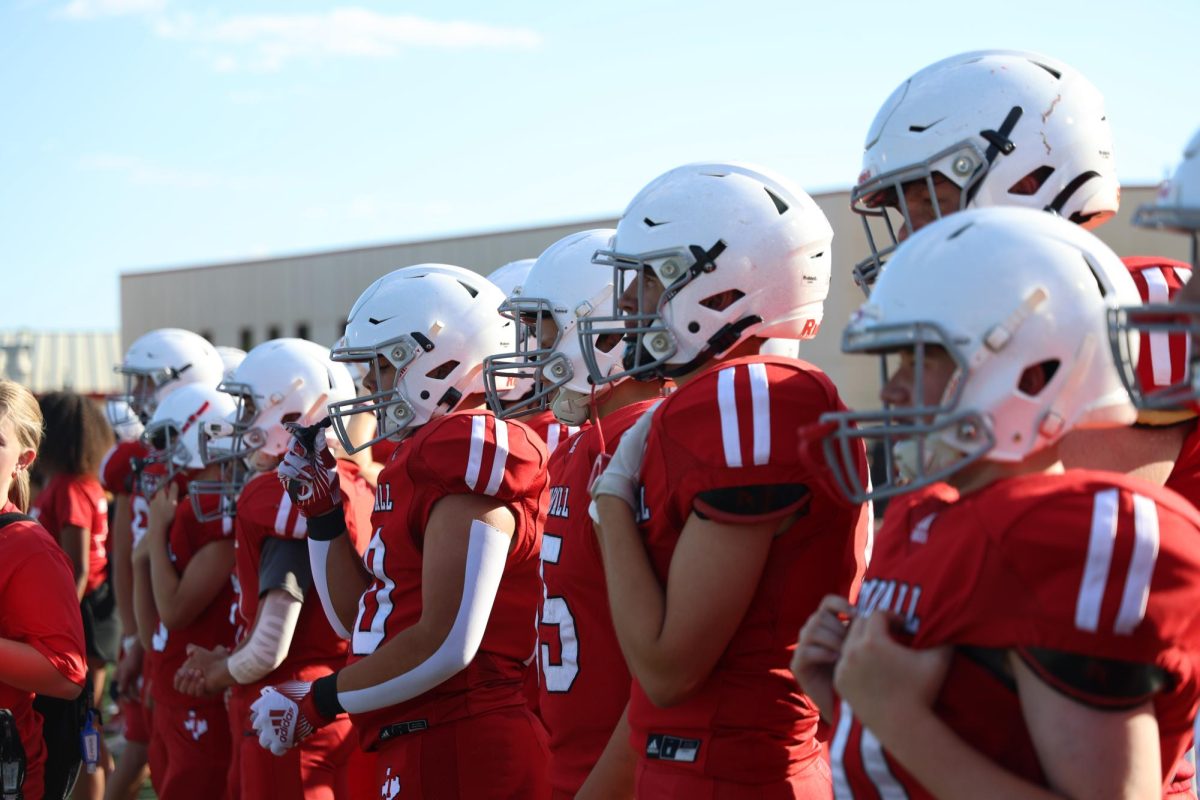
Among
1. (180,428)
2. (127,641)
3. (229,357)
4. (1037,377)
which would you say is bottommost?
(127,641)

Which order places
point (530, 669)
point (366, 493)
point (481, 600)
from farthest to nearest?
point (366, 493), point (530, 669), point (481, 600)

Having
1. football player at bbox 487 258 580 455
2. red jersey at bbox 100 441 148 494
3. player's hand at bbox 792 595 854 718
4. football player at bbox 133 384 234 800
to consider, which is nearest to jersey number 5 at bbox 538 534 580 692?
football player at bbox 487 258 580 455

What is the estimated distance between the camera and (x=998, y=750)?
186 centimetres

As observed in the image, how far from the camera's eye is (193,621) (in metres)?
5.62

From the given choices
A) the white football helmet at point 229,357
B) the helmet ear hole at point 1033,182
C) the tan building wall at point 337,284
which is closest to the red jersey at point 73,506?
the white football helmet at point 229,357

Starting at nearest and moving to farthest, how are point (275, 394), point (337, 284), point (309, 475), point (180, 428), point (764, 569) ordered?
point (764, 569) → point (309, 475) → point (275, 394) → point (180, 428) → point (337, 284)

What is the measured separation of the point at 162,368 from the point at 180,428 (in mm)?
1483

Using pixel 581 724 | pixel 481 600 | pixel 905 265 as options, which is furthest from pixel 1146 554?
pixel 481 600

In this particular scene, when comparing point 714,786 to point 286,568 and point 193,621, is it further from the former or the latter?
point 193,621

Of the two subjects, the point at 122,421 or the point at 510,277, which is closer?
the point at 510,277

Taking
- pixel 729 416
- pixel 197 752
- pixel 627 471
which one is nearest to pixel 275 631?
pixel 197 752

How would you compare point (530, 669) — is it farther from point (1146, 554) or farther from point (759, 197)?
point (1146, 554)

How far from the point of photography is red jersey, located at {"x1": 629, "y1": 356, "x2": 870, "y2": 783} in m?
2.52

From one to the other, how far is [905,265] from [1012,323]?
0.19 m
